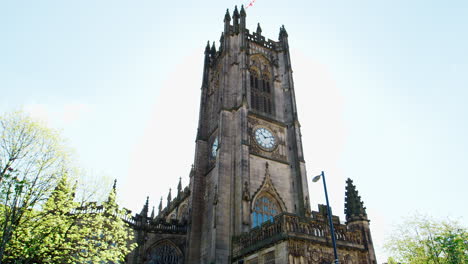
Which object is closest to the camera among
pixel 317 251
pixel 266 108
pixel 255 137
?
pixel 317 251

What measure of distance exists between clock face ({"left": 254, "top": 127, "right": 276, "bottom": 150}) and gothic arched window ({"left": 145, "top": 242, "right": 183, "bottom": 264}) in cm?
1368

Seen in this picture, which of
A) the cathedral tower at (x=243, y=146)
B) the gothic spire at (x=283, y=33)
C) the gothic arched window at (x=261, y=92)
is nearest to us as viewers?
the cathedral tower at (x=243, y=146)

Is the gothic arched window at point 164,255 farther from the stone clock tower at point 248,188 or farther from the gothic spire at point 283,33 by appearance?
the gothic spire at point 283,33

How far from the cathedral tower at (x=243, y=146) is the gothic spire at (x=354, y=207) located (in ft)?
29.5

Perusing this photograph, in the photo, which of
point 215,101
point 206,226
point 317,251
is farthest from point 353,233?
point 215,101

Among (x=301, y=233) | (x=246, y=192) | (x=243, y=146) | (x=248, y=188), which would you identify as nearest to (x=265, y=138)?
(x=243, y=146)

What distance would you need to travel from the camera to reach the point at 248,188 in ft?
99.7

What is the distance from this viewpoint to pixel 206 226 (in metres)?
32.5

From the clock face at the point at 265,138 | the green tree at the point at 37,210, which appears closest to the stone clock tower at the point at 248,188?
the clock face at the point at 265,138

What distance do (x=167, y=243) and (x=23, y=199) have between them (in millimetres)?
18381

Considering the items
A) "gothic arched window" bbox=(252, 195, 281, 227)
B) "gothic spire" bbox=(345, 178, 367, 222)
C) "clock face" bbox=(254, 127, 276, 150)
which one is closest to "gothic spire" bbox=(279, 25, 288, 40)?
"clock face" bbox=(254, 127, 276, 150)

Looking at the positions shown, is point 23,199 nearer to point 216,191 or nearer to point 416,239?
point 216,191

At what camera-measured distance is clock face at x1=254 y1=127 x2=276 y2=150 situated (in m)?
35.9

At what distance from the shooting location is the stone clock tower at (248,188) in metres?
21.3
